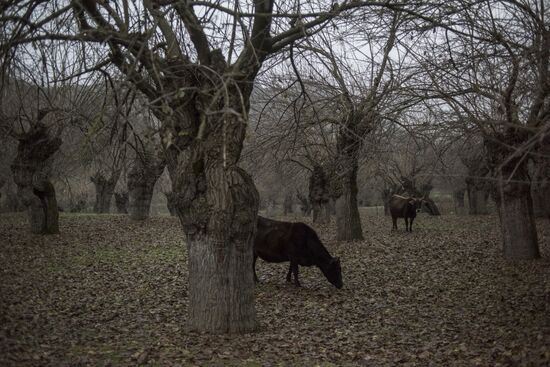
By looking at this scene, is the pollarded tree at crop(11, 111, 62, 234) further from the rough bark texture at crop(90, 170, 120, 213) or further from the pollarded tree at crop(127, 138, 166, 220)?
the rough bark texture at crop(90, 170, 120, 213)

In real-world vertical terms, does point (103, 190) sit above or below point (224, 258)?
above

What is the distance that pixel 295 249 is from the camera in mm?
12242

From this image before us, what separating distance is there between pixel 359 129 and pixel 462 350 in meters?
8.97

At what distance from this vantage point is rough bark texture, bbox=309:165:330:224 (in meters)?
27.1

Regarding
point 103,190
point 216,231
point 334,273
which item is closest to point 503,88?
point 334,273

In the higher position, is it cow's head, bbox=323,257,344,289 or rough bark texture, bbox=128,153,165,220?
rough bark texture, bbox=128,153,165,220

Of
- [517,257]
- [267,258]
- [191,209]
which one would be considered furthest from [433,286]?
[191,209]

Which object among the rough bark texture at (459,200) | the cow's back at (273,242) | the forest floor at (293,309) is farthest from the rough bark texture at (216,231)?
the rough bark texture at (459,200)

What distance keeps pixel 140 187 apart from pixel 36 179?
6.43 m

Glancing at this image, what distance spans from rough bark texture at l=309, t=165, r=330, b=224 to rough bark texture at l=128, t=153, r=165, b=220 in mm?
7623

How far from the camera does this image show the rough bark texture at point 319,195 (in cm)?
2709

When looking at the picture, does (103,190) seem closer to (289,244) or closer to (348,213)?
(348,213)

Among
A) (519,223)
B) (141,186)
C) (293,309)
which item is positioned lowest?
(293,309)

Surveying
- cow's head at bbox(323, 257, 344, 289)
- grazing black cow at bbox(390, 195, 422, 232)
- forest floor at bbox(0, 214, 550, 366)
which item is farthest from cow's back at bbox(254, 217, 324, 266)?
grazing black cow at bbox(390, 195, 422, 232)
